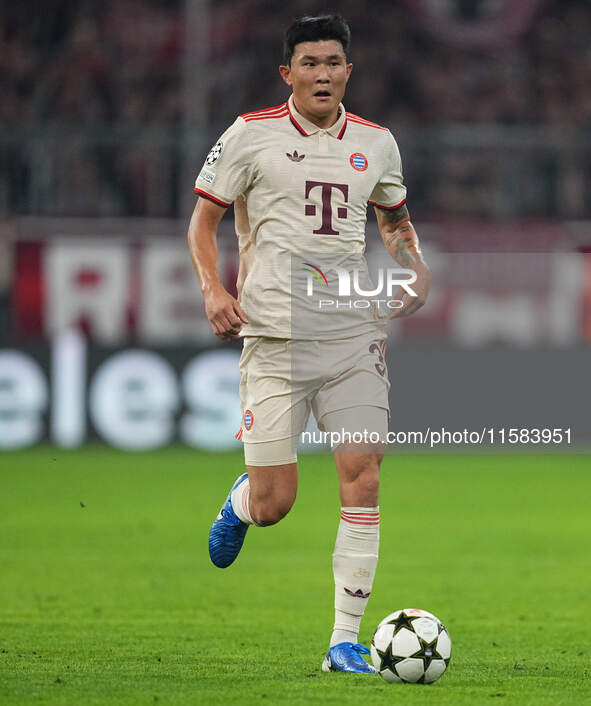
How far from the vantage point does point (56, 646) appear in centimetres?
592

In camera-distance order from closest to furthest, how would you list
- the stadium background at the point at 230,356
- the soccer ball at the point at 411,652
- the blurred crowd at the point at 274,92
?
the soccer ball at the point at 411,652 < the stadium background at the point at 230,356 < the blurred crowd at the point at 274,92

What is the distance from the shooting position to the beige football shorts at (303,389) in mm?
5316

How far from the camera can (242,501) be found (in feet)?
18.7

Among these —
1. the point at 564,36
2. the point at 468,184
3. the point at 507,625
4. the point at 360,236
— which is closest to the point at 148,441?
the point at 468,184

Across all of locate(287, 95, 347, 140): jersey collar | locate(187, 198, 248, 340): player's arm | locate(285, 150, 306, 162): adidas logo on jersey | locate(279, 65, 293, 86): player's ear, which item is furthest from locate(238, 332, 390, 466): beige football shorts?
locate(279, 65, 293, 86): player's ear

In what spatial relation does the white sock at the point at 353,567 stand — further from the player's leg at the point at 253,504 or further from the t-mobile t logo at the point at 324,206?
the t-mobile t logo at the point at 324,206

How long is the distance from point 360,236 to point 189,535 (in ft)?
16.2

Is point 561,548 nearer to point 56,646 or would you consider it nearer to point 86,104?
point 56,646

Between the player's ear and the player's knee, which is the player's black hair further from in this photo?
the player's knee

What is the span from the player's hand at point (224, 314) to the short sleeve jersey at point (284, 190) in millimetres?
241

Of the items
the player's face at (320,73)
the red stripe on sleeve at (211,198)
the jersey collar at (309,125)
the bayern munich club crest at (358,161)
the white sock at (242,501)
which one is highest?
the player's face at (320,73)

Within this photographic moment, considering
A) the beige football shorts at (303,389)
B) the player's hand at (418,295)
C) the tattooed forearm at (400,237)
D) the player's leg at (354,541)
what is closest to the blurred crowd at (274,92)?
the tattooed forearm at (400,237)

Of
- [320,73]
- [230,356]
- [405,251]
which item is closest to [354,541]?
[405,251]

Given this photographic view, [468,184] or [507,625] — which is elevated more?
[468,184]
